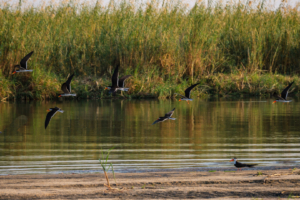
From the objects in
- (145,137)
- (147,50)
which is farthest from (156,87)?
(145,137)

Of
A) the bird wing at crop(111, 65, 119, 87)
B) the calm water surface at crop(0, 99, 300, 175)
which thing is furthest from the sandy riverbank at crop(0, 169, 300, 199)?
the bird wing at crop(111, 65, 119, 87)

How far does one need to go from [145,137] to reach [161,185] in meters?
4.22

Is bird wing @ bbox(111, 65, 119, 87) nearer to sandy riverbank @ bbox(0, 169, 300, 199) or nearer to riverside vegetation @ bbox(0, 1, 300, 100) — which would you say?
sandy riverbank @ bbox(0, 169, 300, 199)

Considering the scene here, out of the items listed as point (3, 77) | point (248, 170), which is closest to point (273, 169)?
point (248, 170)

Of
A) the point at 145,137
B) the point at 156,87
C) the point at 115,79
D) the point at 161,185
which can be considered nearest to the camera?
the point at 161,185

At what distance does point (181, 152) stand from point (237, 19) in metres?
15.4

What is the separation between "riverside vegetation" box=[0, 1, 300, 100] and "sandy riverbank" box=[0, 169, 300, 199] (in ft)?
38.7

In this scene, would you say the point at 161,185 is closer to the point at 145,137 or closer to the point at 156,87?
the point at 145,137

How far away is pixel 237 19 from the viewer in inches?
863

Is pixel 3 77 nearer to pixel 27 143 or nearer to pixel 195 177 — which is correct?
pixel 27 143

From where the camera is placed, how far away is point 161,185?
5.00 meters

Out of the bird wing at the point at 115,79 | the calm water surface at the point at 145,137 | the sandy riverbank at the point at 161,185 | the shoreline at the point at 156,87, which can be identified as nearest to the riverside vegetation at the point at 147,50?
the shoreline at the point at 156,87

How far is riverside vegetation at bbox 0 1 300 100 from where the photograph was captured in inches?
690

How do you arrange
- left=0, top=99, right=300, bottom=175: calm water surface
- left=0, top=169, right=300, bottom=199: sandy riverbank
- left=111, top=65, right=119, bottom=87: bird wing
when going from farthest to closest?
left=111, top=65, right=119, bottom=87: bird wing < left=0, top=99, right=300, bottom=175: calm water surface < left=0, top=169, right=300, bottom=199: sandy riverbank
